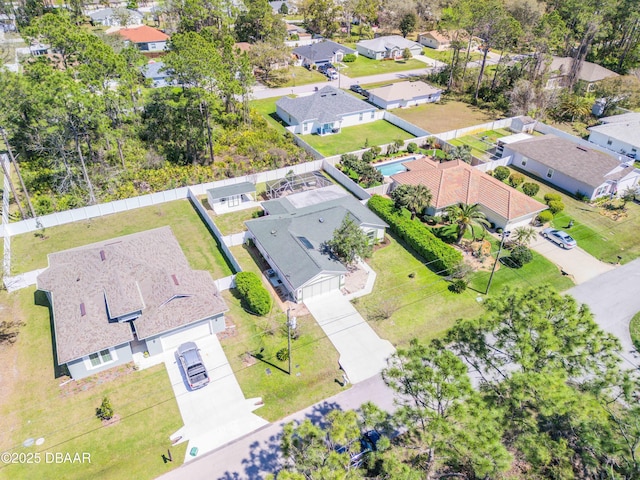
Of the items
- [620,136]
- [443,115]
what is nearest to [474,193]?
[620,136]

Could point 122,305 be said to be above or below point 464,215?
below

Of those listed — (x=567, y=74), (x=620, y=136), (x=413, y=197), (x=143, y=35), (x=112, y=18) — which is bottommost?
(x=620, y=136)

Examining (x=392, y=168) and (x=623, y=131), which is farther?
(x=623, y=131)

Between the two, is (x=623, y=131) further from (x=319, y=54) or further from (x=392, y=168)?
(x=319, y=54)

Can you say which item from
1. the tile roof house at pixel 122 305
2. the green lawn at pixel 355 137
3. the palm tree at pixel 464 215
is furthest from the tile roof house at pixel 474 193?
the tile roof house at pixel 122 305

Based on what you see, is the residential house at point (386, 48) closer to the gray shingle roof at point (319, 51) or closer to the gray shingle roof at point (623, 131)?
the gray shingle roof at point (319, 51)

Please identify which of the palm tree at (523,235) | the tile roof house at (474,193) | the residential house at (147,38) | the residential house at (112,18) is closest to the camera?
the palm tree at (523,235)
